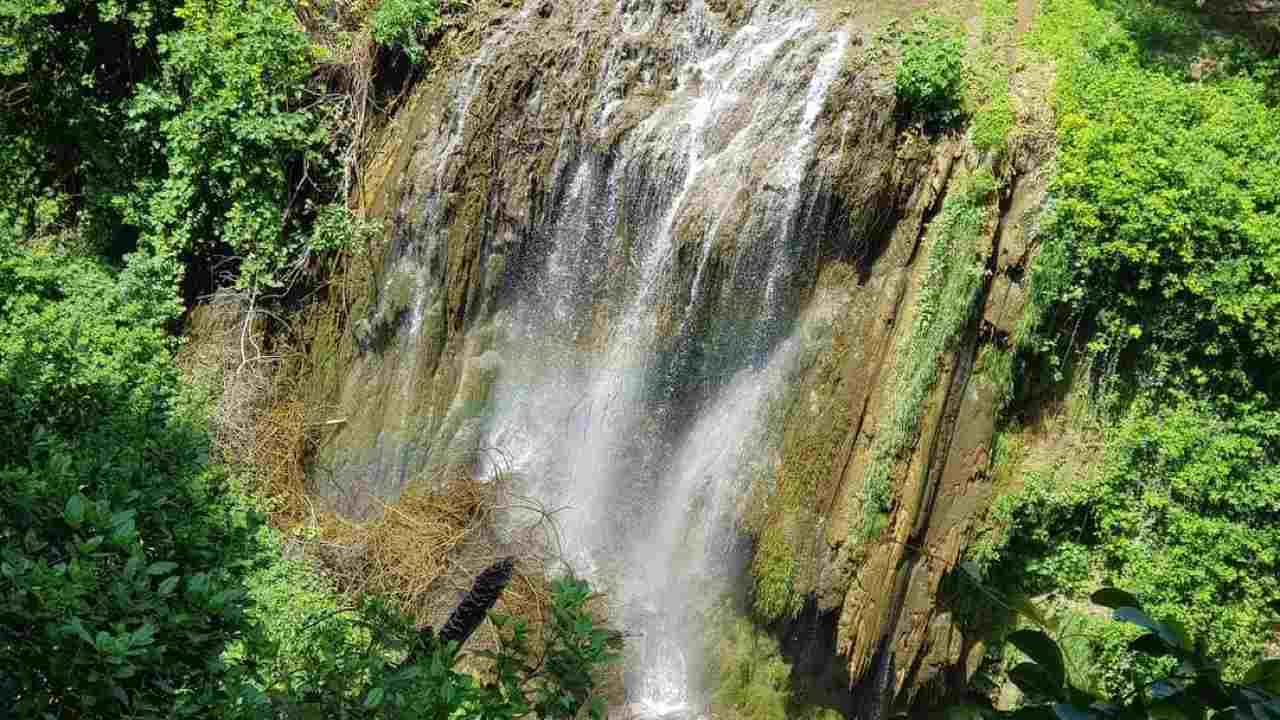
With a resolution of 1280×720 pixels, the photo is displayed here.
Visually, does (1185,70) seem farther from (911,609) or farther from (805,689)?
(805,689)

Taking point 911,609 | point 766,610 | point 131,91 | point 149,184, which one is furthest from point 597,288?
point 131,91

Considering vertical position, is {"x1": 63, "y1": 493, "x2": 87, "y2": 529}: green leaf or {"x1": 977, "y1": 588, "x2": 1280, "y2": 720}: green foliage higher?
{"x1": 977, "y1": 588, "x2": 1280, "y2": 720}: green foliage

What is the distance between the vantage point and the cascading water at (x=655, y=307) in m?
8.66

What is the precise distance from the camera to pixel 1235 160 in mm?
7781

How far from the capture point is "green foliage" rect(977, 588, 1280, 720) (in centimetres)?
164

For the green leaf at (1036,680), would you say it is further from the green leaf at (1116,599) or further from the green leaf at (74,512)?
the green leaf at (74,512)

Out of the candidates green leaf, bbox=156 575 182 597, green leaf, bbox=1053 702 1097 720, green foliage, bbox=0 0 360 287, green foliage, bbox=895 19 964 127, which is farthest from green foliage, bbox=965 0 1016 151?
green leaf, bbox=1053 702 1097 720

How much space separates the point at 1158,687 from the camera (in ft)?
5.88

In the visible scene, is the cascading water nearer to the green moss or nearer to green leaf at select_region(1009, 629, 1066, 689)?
the green moss

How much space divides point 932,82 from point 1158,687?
7059mm

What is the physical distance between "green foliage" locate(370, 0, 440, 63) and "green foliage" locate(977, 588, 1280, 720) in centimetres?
987

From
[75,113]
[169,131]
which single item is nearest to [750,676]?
[169,131]

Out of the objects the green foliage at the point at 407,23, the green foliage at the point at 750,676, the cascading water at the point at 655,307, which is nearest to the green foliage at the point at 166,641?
the cascading water at the point at 655,307

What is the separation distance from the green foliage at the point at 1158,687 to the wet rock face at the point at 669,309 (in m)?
6.50
